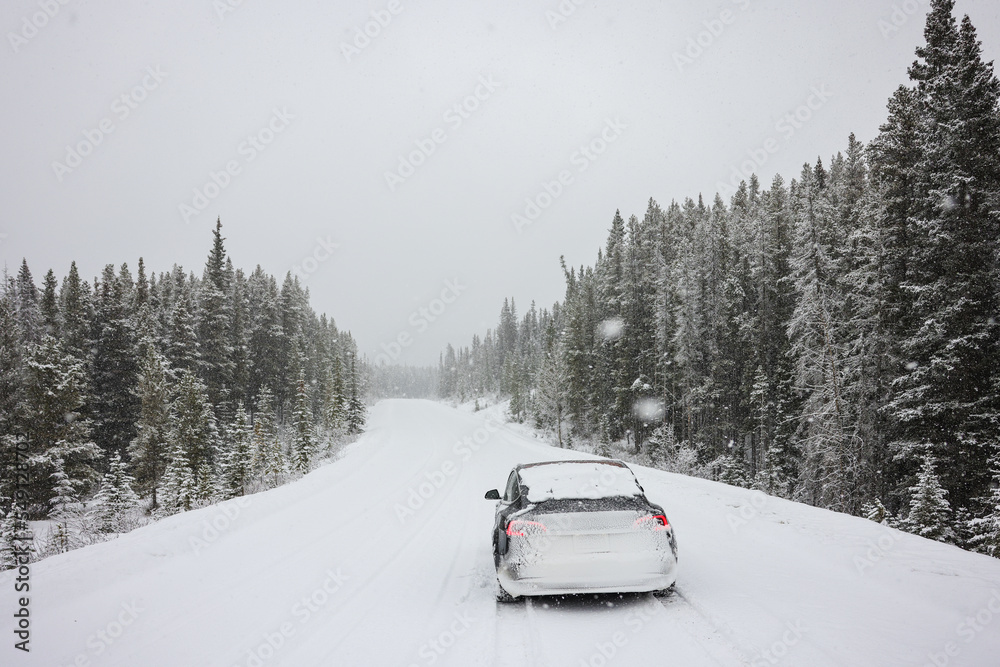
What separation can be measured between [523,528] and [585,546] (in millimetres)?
625

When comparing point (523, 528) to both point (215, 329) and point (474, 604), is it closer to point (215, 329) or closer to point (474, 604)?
point (474, 604)

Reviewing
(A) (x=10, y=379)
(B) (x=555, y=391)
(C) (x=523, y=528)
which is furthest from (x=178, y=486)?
(B) (x=555, y=391)

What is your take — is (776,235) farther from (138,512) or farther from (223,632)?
(138,512)

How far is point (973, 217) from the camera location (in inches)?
532

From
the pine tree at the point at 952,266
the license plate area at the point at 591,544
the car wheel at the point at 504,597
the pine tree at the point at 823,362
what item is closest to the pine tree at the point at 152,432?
the car wheel at the point at 504,597

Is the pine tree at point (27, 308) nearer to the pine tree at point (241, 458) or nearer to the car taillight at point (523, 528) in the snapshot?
the pine tree at point (241, 458)

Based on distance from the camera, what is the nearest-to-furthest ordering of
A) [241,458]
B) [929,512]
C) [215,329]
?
[929,512] < [241,458] < [215,329]

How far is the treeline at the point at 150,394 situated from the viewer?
65.2 ft

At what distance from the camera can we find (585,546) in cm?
457

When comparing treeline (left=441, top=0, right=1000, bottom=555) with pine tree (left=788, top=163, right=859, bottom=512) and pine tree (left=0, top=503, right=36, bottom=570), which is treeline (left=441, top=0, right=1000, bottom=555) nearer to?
pine tree (left=788, top=163, right=859, bottom=512)

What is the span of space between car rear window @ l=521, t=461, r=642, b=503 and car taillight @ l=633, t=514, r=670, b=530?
0.33m

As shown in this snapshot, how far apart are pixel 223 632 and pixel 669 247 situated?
39171mm

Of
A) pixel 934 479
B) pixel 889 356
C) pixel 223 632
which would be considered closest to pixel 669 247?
pixel 889 356

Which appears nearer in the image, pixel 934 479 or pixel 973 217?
pixel 934 479
